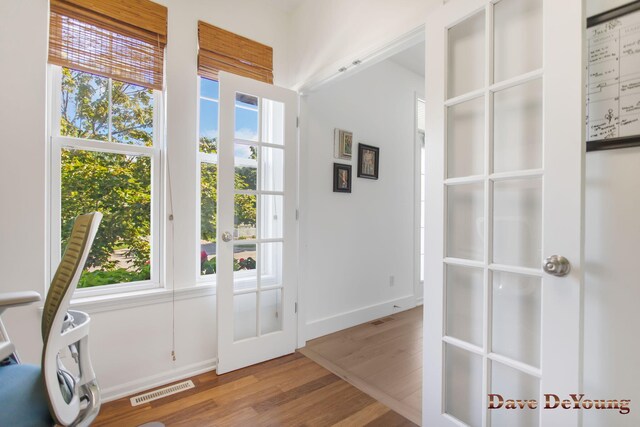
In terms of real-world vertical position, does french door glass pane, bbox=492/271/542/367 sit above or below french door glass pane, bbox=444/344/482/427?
above

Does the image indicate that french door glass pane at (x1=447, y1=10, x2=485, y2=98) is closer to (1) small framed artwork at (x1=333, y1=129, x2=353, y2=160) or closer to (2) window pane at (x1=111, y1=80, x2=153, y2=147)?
(1) small framed artwork at (x1=333, y1=129, x2=353, y2=160)

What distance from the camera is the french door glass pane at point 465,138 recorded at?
1.39m

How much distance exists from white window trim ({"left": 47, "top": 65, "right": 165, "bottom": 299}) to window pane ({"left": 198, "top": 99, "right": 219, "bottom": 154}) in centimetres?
28

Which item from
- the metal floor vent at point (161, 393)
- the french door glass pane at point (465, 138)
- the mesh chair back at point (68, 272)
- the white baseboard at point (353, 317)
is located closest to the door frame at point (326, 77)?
the white baseboard at point (353, 317)

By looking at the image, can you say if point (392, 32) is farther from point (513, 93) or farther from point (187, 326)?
point (187, 326)

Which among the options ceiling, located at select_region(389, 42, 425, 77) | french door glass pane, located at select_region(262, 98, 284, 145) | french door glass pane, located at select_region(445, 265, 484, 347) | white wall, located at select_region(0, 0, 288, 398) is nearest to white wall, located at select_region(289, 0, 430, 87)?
white wall, located at select_region(0, 0, 288, 398)

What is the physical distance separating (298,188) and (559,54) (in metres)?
1.85

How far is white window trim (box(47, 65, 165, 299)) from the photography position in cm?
178

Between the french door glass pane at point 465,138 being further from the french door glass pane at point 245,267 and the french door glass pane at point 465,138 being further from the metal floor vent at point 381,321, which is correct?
the metal floor vent at point 381,321

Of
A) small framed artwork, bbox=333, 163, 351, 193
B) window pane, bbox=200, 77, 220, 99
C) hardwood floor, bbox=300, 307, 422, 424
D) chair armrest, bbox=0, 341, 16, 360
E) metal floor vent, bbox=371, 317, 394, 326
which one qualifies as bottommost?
hardwood floor, bbox=300, 307, 422, 424

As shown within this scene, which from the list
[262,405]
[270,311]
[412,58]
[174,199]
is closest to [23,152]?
[174,199]

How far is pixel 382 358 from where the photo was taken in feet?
7.91

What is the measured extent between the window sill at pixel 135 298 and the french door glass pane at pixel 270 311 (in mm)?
413

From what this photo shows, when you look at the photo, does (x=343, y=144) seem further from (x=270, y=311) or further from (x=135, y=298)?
(x=135, y=298)
